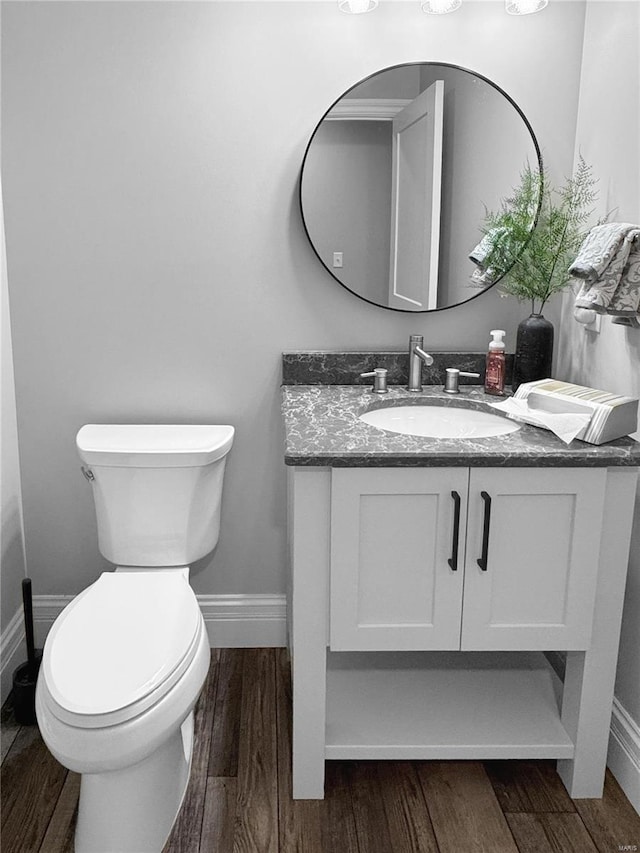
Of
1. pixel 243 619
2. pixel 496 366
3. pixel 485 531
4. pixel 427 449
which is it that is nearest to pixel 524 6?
pixel 496 366

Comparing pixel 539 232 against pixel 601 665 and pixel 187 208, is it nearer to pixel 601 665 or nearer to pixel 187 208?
pixel 187 208

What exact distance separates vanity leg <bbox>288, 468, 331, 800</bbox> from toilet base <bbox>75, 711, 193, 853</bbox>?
0.31 m

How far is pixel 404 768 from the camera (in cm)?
198

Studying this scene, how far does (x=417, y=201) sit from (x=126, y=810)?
5.54 feet

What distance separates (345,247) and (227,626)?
1.24 metres

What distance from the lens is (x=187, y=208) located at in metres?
2.23

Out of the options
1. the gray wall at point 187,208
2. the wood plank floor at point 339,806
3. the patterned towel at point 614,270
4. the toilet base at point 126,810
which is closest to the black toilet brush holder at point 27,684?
the wood plank floor at point 339,806

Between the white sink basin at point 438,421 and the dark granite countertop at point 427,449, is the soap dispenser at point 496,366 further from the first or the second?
the dark granite countertop at point 427,449

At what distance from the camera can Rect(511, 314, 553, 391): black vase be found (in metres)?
2.16

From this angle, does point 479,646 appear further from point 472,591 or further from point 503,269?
point 503,269

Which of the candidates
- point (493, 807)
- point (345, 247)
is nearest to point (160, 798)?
point (493, 807)

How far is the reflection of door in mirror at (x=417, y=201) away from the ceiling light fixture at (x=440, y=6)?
6.8 inches

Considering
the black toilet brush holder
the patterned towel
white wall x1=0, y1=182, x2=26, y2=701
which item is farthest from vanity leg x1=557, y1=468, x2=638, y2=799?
white wall x1=0, y1=182, x2=26, y2=701

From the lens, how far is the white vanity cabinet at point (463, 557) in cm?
170
